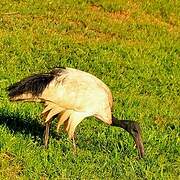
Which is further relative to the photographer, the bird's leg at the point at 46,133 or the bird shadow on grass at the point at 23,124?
the bird shadow on grass at the point at 23,124

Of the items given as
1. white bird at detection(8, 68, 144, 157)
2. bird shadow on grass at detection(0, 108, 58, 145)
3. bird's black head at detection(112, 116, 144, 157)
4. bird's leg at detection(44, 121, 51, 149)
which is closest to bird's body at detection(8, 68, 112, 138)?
white bird at detection(8, 68, 144, 157)

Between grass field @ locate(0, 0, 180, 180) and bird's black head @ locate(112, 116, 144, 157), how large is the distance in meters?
0.16

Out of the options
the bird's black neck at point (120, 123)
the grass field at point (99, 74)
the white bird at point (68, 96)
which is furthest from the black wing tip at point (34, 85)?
the bird's black neck at point (120, 123)

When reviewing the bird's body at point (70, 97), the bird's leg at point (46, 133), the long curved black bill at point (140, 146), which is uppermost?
the bird's body at point (70, 97)

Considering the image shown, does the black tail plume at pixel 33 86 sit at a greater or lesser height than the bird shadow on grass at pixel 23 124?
greater

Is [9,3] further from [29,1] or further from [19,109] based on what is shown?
[19,109]

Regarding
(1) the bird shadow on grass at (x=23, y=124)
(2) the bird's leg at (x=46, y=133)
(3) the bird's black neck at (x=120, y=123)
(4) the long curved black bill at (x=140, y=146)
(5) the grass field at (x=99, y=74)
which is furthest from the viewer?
(1) the bird shadow on grass at (x=23, y=124)

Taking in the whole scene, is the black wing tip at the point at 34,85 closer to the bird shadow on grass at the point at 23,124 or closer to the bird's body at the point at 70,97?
the bird's body at the point at 70,97

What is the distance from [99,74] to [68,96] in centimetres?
331

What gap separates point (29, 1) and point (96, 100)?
21.4 ft

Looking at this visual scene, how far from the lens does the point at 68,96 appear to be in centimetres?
721

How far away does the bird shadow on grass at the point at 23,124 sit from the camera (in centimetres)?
760

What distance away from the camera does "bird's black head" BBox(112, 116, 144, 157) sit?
712cm

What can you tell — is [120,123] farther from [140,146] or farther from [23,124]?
[23,124]
